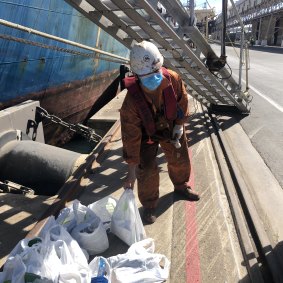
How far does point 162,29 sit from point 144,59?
171 centimetres

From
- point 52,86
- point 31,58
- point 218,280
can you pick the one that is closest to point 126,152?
point 218,280

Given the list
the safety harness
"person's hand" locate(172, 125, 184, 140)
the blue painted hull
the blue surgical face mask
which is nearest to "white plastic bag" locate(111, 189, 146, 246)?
the safety harness

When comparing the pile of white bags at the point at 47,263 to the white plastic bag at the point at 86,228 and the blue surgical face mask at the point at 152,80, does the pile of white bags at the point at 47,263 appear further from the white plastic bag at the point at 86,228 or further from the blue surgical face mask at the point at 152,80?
the blue surgical face mask at the point at 152,80

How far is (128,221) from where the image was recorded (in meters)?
3.17

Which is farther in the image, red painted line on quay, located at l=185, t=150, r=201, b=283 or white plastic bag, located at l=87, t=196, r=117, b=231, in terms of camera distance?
white plastic bag, located at l=87, t=196, r=117, b=231

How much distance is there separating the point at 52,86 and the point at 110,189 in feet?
13.7

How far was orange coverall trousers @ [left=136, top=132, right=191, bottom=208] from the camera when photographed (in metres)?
3.61

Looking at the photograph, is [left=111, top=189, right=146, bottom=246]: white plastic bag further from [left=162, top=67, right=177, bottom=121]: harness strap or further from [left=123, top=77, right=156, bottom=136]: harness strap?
[left=162, top=67, right=177, bottom=121]: harness strap

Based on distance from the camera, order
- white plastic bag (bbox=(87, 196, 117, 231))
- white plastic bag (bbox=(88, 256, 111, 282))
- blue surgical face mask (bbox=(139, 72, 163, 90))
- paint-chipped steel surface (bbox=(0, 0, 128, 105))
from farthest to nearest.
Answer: paint-chipped steel surface (bbox=(0, 0, 128, 105))
white plastic bag (bbox=(87, 196, 117, 231))
blue surgical face mask (bbox=(139, 72, 163, 90))
white plastic bag (bbox=(88, 256, 111, 282))

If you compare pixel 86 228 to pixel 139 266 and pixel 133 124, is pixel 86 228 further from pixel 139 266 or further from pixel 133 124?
pixel 133 124

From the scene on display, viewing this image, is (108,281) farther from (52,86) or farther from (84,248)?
(52,86)

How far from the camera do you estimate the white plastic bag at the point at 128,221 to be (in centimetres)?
315

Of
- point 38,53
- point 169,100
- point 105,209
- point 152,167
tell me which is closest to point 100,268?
point 105,209

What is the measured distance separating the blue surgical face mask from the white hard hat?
5 centimetres
